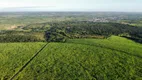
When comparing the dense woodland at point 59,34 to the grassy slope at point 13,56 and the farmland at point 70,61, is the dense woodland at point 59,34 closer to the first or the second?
the farmland at point 70,61

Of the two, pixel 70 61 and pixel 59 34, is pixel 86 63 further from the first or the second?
pixel 59 34

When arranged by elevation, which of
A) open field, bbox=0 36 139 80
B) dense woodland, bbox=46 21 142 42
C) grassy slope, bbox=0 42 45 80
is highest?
open field, bbox=0 36 139 80

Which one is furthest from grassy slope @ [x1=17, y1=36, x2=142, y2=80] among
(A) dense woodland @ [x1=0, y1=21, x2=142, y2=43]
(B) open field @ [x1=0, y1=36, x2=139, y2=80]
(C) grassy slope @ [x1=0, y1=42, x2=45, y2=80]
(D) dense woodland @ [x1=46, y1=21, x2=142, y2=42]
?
(D) dense woodland @ [x1=46, y1=21, x2=142, y2=42]

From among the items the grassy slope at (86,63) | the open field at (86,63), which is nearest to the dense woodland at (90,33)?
the open field at (86,63)

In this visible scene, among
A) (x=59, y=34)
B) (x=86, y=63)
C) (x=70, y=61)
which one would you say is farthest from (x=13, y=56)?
(x=59, y=34)

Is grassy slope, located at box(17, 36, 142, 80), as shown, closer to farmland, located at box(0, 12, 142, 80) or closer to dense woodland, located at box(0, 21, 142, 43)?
farmland, located at box(0, 12, 142, 80)

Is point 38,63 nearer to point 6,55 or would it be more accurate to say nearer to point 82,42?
point 6,55

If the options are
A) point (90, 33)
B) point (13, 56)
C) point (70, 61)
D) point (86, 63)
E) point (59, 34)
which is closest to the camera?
point (86, 63)

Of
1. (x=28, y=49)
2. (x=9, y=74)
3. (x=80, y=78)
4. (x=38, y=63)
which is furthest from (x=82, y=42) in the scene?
(x=9, y=74)
